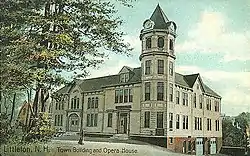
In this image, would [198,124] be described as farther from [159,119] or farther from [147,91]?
[147,91]

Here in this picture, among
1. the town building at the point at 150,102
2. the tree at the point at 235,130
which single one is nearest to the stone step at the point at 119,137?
the town building at the point at 150,102

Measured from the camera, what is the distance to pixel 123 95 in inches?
95.3

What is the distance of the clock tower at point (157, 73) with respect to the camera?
231 centimetres

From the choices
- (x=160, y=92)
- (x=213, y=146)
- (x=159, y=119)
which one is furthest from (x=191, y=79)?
(x=213, y=146)

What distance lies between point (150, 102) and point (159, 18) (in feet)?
1.86

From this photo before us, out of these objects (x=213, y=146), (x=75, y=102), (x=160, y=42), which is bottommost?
(x=213, y=146)

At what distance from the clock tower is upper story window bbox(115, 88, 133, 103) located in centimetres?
10

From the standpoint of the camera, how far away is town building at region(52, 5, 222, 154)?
2330mm

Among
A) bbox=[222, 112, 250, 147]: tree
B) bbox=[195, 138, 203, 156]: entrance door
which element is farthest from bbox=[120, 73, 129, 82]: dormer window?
bbox=[222, 112, 250, 147]: tree

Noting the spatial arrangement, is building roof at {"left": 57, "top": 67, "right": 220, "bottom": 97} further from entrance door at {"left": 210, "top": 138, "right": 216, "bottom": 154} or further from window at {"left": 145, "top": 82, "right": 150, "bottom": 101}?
entrance door at {"left": 210, "top": 138, "right": 216, "bottom": 154}

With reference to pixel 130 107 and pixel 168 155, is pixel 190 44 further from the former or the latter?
pixel 168 155

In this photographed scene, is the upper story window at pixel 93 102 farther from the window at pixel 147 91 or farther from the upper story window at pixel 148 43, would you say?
the upper story window at pixel 148 43

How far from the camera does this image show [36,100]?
2389 mm

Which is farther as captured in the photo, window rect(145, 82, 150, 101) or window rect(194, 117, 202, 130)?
window rect(194, 117, 202, 130)
